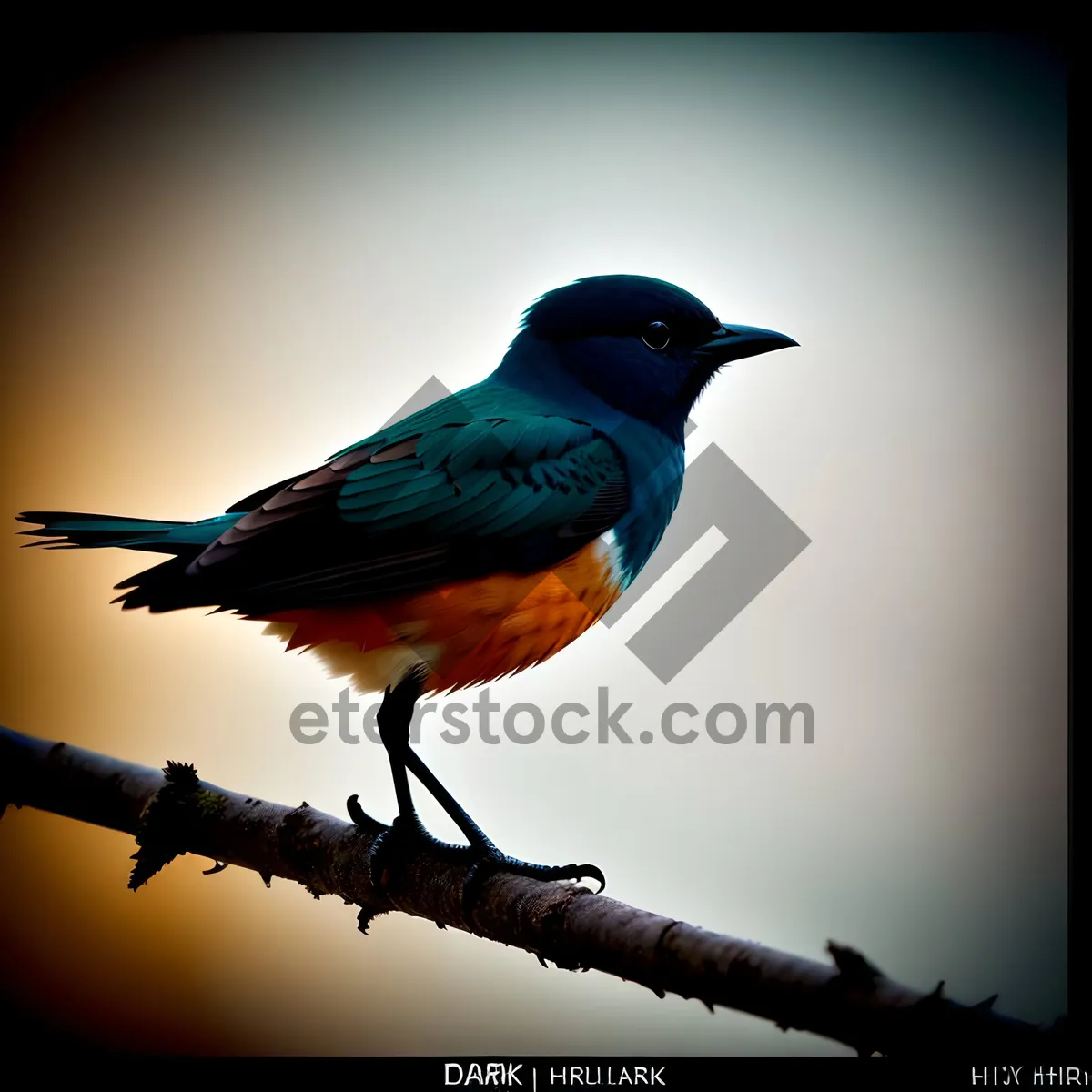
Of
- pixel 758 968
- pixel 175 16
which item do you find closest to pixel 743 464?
pixel 758 968

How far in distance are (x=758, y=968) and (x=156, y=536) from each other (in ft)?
5.59

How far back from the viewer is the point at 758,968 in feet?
5.65

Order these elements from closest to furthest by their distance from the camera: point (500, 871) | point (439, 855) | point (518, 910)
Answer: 1. point (518, 910)
2. point (500, 871)
3. point (439, 855)

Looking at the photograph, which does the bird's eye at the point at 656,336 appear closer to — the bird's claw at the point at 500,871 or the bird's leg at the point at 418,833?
the bird's leg at the point at 418,833

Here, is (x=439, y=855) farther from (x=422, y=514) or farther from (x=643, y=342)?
(x=643, y=342)

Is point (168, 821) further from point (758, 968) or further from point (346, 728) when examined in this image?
point (758, 968)

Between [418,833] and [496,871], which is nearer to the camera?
[496,871]

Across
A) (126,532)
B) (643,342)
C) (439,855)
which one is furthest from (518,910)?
(643,342)

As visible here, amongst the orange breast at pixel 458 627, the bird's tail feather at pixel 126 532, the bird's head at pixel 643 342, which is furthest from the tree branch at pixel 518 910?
the bird's head at pixel 643 342

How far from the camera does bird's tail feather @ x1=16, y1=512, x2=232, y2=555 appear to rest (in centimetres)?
253

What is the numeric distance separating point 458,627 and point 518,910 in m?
0.67

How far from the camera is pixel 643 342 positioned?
9.58 feet

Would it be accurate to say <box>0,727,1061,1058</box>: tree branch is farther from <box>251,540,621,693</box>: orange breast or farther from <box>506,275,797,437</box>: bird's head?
<box>506,275,797,437</box>: bird's head

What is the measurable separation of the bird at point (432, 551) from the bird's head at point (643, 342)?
0.40 ft
